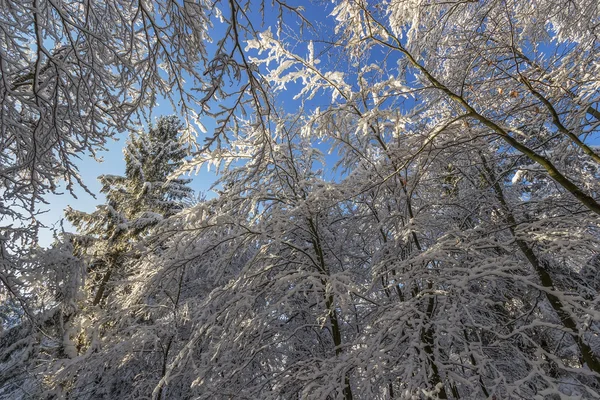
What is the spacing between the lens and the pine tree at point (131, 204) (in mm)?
7617

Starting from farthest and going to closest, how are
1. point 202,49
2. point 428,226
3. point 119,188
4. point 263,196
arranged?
point 119,188, point 263,196, point 428,226, point 202,49

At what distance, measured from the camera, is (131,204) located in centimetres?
874

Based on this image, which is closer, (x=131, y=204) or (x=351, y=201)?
(x=351, y=201)

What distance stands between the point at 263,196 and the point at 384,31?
233cm

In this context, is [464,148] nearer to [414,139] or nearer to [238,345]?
[414,139]

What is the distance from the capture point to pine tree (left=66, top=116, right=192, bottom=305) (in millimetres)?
7617

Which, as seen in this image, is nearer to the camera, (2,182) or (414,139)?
(414,139)

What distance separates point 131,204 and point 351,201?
715 cm

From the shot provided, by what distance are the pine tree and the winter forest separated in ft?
8.61

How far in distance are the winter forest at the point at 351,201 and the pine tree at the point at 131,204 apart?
262 centimetres

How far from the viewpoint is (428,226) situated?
355 cm

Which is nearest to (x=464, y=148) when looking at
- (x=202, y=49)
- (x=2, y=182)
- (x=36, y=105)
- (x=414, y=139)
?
(x=414, y=139)

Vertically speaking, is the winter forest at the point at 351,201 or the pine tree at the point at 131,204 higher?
the pine tree at the point at 131,204

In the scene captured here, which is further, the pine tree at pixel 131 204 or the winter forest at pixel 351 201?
the pine tree at pixel 131 204
